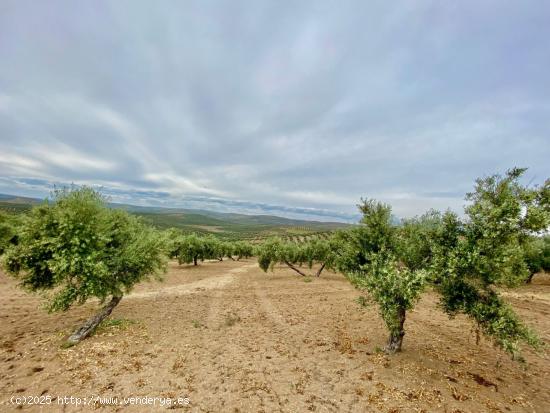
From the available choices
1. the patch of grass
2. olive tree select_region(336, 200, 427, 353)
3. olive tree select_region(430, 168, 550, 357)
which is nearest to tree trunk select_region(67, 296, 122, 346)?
the patch of grass

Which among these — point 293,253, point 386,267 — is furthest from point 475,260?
point 293,253

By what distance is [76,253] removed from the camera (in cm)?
1644

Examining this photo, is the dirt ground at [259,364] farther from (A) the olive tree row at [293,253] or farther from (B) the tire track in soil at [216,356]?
(A) the olive tree row at [293,253]

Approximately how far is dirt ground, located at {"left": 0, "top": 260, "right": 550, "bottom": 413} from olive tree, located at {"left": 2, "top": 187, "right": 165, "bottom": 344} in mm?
3233

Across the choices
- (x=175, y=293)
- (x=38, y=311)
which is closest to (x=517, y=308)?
(x=175, y=293)

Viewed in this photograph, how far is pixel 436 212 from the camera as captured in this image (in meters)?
15.6

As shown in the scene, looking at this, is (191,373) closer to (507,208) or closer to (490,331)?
(490,331)

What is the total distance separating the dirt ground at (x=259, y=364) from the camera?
1215 centimetres

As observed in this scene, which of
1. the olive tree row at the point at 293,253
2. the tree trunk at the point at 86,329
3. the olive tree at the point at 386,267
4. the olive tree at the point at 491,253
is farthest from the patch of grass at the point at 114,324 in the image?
the olive tree row at the point at 293,253

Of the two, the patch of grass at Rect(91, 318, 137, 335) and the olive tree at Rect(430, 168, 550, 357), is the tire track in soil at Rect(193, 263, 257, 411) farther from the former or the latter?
the olive tree at Rect(430, 168, 550, 357)

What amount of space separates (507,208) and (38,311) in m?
34.3

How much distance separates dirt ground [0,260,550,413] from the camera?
12.1 metres

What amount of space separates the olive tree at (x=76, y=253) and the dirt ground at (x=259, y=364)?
3.23 m

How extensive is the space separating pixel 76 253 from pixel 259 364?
12834mm
